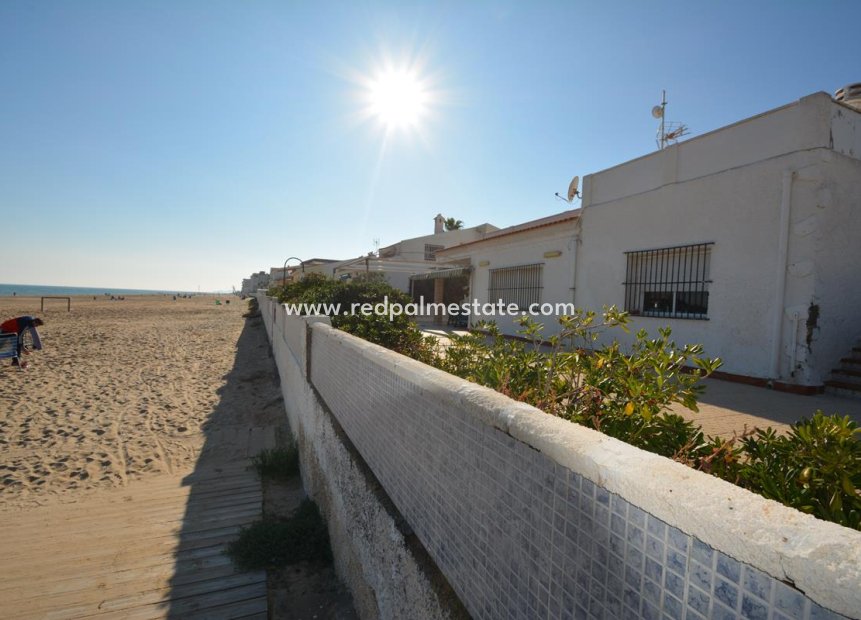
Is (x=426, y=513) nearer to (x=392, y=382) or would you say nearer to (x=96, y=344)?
(x=392, y=382)

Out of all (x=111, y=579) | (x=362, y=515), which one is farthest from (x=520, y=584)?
(x=111, y=579)

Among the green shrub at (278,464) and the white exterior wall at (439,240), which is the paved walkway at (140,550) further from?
the white exterior wall at (439,240)

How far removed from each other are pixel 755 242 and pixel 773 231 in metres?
0.27

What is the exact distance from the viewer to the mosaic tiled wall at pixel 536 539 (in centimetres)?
83

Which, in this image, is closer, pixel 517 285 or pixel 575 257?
pixel 575 257

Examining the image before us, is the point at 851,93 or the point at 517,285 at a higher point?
the point at 851,93

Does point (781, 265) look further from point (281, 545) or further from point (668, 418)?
point (281, 545)

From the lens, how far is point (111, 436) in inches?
294

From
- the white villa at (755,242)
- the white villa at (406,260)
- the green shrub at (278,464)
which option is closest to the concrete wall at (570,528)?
the green shrub at (278,464)

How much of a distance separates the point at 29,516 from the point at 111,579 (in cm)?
213

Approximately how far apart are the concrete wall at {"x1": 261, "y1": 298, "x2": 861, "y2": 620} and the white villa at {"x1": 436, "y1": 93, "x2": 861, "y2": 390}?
21.1 ft

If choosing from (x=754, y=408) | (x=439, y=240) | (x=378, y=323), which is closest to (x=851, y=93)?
(x=754, y=408)

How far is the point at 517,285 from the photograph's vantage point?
41.5 ft

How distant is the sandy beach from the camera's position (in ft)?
20.5
